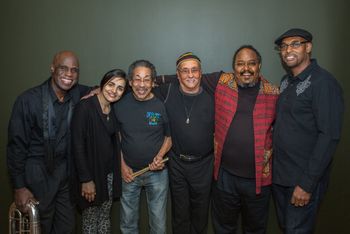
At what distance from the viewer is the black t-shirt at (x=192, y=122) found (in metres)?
2.37

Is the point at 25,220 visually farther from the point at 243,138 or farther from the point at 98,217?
the point at 243,138

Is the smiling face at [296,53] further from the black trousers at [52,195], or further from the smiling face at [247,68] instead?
the black trousers at [52,195]

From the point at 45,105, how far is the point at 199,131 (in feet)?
3.84

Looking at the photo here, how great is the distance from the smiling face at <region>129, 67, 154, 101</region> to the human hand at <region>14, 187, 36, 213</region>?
3.53 feet

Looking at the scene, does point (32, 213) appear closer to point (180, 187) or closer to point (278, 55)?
point (180, 187)

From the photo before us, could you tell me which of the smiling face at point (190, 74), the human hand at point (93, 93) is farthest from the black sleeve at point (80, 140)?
the smiling face at point (190, 74)

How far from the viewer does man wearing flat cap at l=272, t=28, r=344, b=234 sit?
6.40ft

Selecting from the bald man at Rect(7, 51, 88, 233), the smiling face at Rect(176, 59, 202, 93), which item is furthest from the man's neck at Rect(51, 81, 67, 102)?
the smiling face at Rect(176, 59, 202, 93)

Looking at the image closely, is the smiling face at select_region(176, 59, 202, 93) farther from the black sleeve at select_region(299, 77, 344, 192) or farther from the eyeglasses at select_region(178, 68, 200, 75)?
the black sleeve at select_region(299, 77, 344, 192)

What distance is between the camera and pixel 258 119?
2.26 metres

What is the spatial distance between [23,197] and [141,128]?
988 mm

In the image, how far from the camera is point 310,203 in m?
2.10

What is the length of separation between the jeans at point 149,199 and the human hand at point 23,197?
695 mm

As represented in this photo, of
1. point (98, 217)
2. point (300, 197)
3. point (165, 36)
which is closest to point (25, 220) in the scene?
point (98, 217)
